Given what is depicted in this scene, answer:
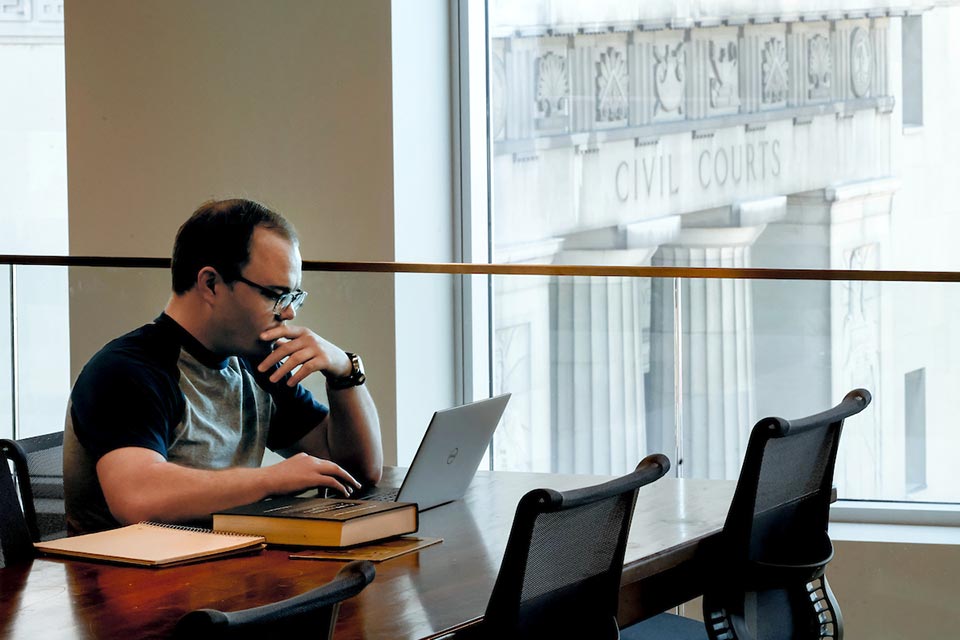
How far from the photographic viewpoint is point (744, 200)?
15.0ft

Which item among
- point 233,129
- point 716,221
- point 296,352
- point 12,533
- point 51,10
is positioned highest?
point 51,10

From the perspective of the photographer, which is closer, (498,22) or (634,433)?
(634,433)

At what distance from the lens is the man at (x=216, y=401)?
6.14 feet

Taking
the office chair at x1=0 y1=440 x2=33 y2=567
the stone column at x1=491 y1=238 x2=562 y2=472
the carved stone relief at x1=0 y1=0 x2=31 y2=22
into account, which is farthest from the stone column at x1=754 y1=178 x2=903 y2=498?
the carved stone relief at x1=0 y1=0 x2=31 y2=22

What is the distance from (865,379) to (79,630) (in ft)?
10.2

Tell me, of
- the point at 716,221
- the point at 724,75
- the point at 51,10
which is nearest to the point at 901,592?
the point at 716,221

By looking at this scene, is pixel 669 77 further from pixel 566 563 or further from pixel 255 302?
pixel 566 563

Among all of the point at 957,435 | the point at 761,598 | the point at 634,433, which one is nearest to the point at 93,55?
the point at 634,433

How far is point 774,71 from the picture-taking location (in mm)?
4566

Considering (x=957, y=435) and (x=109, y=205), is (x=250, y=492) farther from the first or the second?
(x=109, y=205)

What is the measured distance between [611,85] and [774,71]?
58cm

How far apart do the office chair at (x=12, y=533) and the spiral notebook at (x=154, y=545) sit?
19 millimetres

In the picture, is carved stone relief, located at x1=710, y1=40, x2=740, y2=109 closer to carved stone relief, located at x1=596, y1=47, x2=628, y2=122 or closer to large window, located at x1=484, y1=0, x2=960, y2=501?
large window, located at x1=484, y1=0, x2=960, y2=501

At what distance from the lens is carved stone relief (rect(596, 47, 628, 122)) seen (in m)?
4.71
